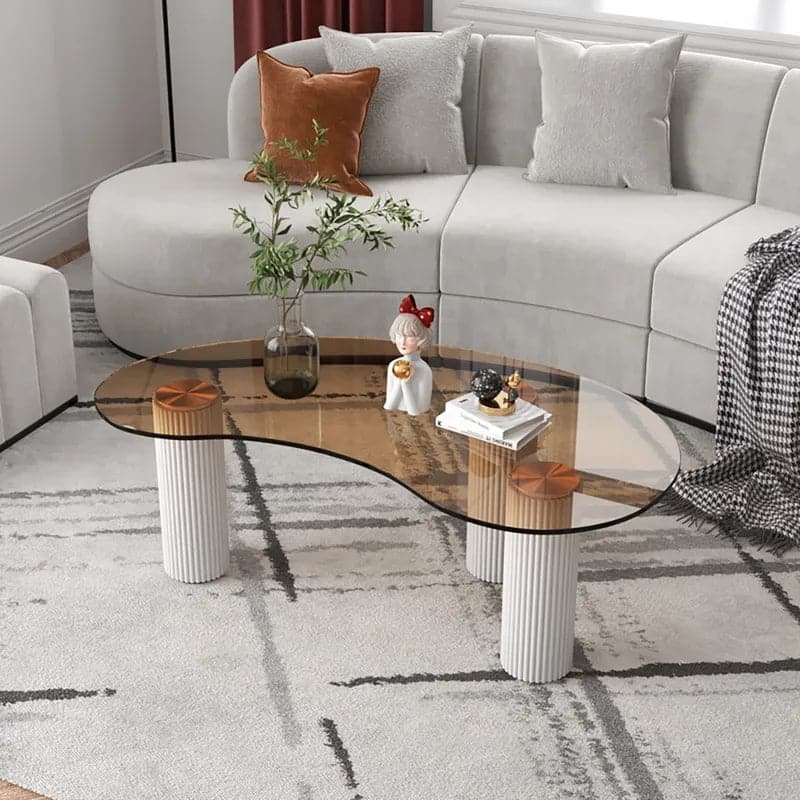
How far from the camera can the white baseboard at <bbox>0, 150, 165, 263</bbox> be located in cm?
470

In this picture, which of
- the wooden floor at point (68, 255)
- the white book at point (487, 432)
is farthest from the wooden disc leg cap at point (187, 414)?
the wooden floor at point (68, 255)

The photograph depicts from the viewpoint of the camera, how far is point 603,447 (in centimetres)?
265

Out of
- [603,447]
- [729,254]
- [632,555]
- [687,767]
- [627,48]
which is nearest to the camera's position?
[687,767]

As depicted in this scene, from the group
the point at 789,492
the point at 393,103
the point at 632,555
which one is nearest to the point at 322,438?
the point at 632,555

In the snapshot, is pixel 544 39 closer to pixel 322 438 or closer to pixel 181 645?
pixel 322 438

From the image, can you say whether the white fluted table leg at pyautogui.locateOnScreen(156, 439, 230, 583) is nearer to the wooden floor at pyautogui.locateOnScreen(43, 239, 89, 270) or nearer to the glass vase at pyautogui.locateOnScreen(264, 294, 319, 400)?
the glass vase at pyautogui.locateOnScreen(264, 294, 319, 400)

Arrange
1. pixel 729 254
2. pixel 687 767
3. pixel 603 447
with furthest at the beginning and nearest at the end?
pixel 729 254 → pixel 603 447 → pixel 687 767

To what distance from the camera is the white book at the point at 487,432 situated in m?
2.62

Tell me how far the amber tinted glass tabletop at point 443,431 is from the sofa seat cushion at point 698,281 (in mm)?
664

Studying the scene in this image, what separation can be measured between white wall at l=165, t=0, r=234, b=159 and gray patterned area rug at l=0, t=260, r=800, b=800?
2.50 m

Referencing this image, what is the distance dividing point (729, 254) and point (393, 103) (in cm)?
125

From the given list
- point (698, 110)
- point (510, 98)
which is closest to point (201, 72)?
A: point (510, 98)

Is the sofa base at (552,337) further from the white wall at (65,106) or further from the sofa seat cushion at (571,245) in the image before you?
the white wall at (65,106)

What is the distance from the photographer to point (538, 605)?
253 centimetres
